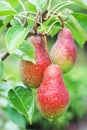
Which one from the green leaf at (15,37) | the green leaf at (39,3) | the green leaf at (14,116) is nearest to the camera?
the green leaf at (15,37)

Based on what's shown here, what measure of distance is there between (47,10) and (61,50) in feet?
0.40

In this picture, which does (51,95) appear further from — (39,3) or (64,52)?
(39,3)

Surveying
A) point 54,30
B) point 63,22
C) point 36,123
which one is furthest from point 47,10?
point 36,123

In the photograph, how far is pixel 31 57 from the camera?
1.17 metres

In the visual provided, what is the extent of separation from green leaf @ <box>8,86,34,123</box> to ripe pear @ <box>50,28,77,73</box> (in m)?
0.11

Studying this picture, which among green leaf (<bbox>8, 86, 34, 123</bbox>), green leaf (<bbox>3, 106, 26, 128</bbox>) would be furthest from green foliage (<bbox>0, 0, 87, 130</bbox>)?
green leaf (<bbox>3, 106, 26, 128</bbox>)

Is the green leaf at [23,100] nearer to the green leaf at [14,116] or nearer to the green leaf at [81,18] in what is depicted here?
the green leaf at [81,18]

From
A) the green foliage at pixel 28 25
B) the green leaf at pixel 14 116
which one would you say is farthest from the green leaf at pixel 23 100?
the green leaf at pixel 14 116

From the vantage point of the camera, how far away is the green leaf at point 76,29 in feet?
4.31

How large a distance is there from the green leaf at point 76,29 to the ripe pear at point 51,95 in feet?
0.53

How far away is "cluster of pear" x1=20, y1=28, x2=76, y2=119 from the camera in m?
1.18

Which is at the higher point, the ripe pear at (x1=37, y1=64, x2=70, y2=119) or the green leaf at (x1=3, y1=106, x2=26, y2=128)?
the ripe pear at (x1=37, y1=64, x2=70, y2=119)

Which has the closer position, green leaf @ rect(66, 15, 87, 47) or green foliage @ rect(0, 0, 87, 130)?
green foliage @ rect(0, 0, 87, 130)

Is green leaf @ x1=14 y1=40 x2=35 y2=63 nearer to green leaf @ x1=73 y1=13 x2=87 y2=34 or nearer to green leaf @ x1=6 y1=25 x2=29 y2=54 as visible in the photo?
green leaf @ x1=6 y1=25 x2=29 y2=54
